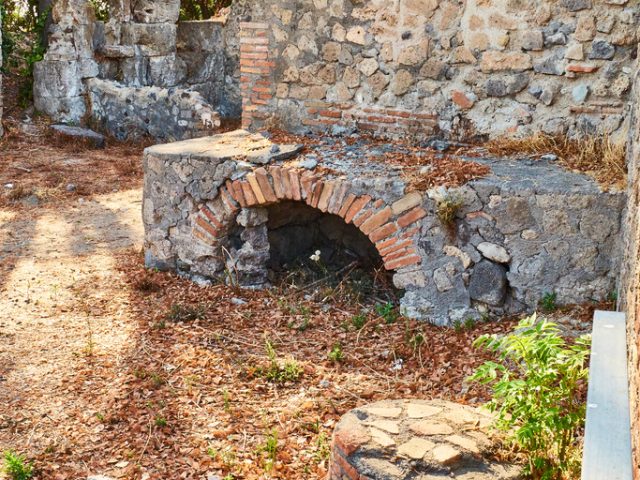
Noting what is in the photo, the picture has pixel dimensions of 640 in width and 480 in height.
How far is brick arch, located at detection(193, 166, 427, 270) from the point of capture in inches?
218

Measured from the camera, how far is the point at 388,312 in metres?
5.74

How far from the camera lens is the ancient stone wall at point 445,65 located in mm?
5730

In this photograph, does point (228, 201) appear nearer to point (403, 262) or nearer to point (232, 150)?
point (232, 150)

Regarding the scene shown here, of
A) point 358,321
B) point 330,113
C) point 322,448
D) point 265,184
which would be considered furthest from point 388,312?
point 330,113

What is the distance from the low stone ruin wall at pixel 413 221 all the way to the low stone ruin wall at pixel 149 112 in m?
4.80

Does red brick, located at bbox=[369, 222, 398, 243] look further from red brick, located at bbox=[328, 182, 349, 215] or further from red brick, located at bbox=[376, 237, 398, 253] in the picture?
red brick, located at bbox=[328, 182, 349, 215]

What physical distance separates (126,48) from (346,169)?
28.2 feet

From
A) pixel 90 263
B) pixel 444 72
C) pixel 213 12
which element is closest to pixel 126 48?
pixel 213 12

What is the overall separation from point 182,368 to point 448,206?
2.06 metres

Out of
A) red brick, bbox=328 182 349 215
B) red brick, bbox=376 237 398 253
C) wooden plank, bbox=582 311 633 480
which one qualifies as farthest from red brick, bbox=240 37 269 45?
wooden plank, bbox=582 311 633 480

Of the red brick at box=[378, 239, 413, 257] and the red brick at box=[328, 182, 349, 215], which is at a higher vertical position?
the red brick at box=[328, 182, 349, 215]

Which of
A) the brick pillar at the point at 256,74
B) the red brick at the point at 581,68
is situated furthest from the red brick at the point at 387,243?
the brick pillar at the point at 256,74

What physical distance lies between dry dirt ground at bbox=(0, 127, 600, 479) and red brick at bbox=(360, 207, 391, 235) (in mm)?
654

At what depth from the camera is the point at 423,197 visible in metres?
5.44
